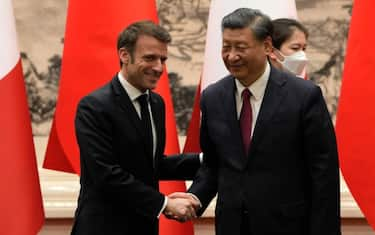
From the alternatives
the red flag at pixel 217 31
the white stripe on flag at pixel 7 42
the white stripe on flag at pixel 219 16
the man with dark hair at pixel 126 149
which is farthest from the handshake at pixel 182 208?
the white stripe on flag at pixel 7 42

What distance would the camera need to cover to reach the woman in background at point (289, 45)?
3092 mm

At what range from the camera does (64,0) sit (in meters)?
4.48

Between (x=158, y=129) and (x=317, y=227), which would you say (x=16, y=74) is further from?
(x=317, y=227)

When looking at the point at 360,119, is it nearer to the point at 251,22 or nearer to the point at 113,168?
the point at 251,22

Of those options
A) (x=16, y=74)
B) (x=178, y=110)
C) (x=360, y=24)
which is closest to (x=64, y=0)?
(x=178, y=110)

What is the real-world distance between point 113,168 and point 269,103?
565 mm

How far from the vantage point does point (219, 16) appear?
3609 mm

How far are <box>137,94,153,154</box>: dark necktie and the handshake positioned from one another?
0.20 meters

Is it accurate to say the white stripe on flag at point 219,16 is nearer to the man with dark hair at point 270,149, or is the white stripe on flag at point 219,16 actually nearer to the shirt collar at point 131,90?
the shirt collar at point 131,90

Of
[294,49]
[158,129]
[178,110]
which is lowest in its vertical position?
[178,110]

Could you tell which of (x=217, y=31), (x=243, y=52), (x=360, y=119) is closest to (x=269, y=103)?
(x=243, y=52)

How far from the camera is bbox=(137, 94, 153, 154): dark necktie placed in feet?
9.51

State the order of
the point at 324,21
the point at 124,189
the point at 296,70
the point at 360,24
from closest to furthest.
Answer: the point at 124,189, the point at 296,70, the point at 360,24, the point at 324,21

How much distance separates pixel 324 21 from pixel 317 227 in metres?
2.06
